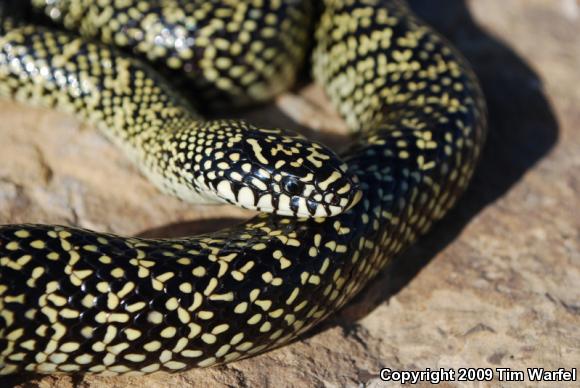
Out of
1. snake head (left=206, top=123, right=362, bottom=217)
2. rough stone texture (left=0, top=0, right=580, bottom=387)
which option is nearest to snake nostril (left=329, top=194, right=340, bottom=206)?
snake head (left=206, top=123, right=362, bottom=217)

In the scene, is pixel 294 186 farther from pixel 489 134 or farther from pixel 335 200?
pixel 489 134

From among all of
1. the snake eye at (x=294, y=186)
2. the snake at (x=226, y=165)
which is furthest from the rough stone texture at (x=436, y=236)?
the snake eye at (x=294, y=186)

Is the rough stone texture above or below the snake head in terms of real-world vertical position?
below

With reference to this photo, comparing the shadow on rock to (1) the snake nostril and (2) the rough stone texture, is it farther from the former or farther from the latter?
(1) the snake nostril

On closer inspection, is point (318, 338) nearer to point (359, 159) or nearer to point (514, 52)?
point (359, 159)

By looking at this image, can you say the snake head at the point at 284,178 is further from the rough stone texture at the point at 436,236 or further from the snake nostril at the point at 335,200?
the rough stone texture at the point at 436,236

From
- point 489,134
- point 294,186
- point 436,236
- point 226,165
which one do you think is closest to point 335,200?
point 294,186
